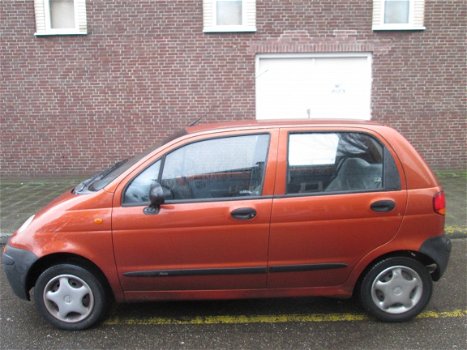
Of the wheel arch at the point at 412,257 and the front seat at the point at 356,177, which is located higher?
the front seat at the point at 356,177

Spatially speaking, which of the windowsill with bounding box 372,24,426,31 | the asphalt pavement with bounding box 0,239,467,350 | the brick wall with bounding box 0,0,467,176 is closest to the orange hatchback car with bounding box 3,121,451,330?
the asphalt pavement with bounding box 0,239,467,350

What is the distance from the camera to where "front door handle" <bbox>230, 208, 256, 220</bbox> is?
3373mm

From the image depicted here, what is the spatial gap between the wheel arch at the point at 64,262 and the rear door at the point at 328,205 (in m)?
1.33

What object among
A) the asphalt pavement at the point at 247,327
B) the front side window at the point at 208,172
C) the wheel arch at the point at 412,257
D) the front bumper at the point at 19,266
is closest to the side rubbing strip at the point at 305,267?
the wheel arch at the point at 412,257

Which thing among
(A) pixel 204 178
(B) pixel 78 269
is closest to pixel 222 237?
(A) pixel 204 178

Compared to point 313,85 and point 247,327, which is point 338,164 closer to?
point 247,327

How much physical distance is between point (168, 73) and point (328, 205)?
6.99 m

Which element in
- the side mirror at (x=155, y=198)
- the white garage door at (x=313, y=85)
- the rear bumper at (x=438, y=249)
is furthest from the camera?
the white garage door at (x=313, y=85)

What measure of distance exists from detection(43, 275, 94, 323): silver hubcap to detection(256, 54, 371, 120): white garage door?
6966mm

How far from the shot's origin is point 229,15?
9602 mm

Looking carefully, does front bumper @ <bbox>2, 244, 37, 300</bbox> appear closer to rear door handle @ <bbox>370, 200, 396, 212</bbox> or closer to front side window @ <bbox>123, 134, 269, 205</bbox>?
front side window @ <bbox>123, 134, 269, 205</bbox>

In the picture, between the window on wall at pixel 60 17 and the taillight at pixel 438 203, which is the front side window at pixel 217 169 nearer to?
the taillight at pixel 438 203

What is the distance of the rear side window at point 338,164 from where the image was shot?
349 cm

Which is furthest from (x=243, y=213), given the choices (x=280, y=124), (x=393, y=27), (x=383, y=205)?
(x=393, y=27)
